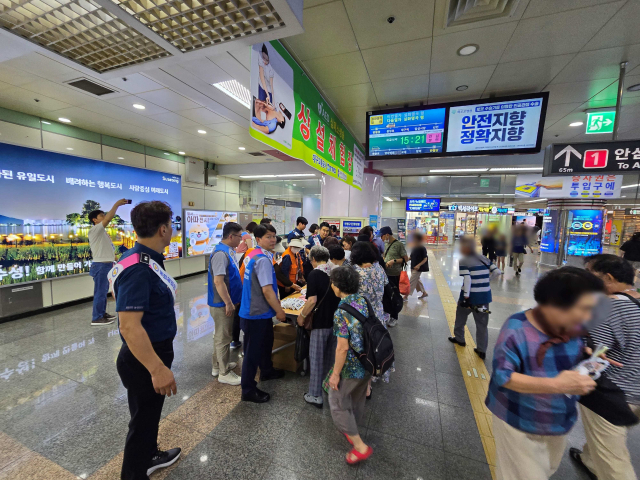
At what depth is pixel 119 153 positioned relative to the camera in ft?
19.5

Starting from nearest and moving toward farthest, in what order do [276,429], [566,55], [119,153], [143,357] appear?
[143,357]
[276,429]
[566,55]
[119,153]

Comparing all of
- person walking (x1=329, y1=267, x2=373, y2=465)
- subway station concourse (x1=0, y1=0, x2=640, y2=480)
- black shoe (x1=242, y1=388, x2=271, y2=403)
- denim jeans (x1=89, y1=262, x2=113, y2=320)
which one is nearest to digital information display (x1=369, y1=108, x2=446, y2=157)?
subway station concourse (x1=0, y1=0, x2=640, y2=480)

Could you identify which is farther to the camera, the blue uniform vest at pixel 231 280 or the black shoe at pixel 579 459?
the blue uniform vest at pixel 231 280

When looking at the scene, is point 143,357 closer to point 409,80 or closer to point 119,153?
point 409,80

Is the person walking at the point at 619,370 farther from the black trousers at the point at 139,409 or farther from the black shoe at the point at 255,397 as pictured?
the black trousers at the point at 139,409

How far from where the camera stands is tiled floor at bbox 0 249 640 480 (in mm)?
1796

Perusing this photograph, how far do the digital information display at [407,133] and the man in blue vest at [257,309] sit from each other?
232 cm

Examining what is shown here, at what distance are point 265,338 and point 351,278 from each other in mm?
1179

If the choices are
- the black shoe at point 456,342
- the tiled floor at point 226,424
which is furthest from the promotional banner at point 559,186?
the tiled floor at point 226,424

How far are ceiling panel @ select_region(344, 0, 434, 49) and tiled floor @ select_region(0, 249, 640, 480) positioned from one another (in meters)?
3.55

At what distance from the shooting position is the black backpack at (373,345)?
1.65m

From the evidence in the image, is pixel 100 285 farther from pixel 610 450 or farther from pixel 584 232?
pixel 584 232

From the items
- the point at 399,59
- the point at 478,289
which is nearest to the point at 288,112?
the point at 399,59

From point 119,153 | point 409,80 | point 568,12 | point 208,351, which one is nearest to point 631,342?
point 568,12
